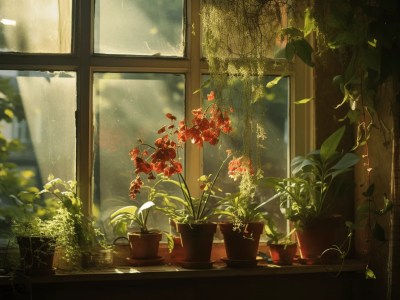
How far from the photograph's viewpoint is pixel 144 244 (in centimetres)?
255

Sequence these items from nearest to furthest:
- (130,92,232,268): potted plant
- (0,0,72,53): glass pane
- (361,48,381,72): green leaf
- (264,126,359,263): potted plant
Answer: (361,48,381,72): green leaf → (130,92,232,268): potted plant → (264,126,359,263): potted plant → (0,0,72,53): glass pane

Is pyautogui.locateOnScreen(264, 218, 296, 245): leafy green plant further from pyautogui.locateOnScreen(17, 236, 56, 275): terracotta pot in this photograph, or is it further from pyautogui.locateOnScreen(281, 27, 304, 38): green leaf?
pyautogui.locateOnScreen(17, 236, 56, 275): terracotta pot

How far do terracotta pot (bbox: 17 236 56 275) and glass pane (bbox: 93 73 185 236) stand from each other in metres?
0.34

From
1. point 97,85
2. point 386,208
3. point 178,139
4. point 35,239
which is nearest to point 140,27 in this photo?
point 97,85

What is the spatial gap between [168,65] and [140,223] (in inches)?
27.3

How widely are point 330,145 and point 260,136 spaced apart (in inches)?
11.0

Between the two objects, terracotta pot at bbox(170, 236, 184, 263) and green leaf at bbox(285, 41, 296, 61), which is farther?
terracotta pot at bbox(170, 236, 184, 263)

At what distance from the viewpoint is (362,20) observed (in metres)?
2.38

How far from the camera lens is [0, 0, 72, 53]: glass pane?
267 centimetres

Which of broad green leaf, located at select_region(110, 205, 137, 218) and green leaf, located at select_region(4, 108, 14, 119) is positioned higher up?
green leaf, located at select_region(4, 108, 14, 119)

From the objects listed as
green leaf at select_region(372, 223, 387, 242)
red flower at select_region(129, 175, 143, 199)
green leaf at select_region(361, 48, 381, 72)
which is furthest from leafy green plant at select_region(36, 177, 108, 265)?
green leaf at select_region(361, 48, 381, 72)

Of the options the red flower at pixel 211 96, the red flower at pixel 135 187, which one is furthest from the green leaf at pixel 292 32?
the red flower at pixel 135 187

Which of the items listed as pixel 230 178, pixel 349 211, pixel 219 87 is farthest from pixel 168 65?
pixel 349 211

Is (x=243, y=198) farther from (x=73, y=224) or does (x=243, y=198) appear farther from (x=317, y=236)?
(x=73, y=224)
